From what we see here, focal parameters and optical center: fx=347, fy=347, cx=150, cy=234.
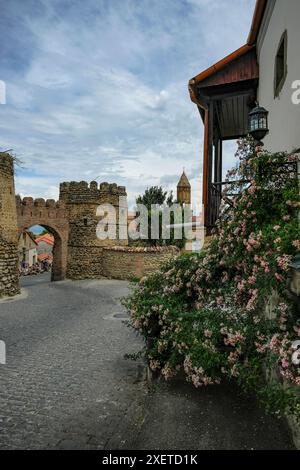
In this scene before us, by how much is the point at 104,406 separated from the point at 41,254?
52795 mm

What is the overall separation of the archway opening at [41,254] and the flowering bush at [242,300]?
17234 mm

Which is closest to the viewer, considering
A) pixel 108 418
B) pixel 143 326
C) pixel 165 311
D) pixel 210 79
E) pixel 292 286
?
pixel 292 286

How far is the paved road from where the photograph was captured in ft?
13.1

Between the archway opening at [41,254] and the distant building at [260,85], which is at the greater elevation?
the distant building at [260,85]

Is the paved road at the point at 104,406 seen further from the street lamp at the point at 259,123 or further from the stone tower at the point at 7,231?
the stone tower at the point at 7,231

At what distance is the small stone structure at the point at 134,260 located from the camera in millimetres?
20938

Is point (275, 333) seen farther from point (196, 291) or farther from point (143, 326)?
point (143, 326)

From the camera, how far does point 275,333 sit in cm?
336

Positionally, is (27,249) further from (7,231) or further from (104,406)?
(104,406)

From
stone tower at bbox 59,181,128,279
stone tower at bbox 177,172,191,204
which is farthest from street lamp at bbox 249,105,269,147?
stone tower at bbox 177,172,191,204

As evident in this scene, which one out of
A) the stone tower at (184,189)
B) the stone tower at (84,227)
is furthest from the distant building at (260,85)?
the stone tower at (184,189)

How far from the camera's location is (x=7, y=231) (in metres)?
15.6

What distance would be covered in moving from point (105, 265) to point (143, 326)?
55.7ft
